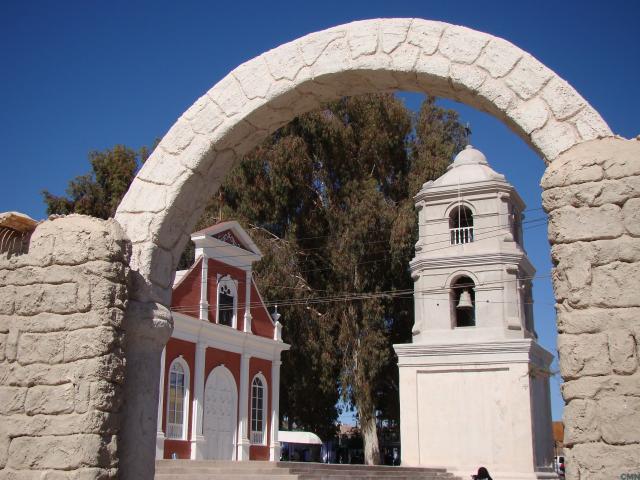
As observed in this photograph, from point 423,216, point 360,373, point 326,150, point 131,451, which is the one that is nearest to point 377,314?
point 360,373

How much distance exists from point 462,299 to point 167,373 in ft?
26.8

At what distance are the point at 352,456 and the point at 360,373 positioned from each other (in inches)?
425

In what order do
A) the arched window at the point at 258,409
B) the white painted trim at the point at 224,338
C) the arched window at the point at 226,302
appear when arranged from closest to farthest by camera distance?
the white painted trim at the point at 224,338
the arched window at the point at 226,302
the arched window at the point at 258,409

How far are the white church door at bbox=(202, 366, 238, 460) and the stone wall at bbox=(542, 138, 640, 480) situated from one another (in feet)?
60.2

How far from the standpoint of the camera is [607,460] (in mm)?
3883

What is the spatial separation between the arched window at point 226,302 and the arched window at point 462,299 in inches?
271

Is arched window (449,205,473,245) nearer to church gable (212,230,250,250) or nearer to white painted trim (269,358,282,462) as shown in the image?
church gable (212,230,250,250)

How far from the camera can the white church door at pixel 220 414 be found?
21.5 metres

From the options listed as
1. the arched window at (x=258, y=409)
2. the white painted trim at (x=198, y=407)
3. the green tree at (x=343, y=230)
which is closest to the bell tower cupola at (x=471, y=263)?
the green tree at (x=343, y=230)

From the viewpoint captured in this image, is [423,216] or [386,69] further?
[423,216]

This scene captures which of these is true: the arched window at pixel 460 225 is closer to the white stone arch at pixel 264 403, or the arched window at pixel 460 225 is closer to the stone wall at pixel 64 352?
the white stone arch at pixel 264 403

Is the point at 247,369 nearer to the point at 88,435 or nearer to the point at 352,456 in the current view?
the point at 352,456

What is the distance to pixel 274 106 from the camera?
17.3 ft

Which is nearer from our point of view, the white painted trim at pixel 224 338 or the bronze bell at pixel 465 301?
the bronze bell at pixel 465 301
